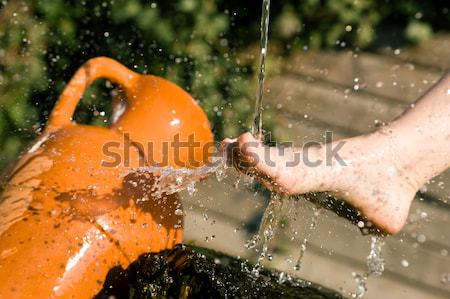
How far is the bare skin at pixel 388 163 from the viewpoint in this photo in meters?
1.26

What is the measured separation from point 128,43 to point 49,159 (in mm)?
1360

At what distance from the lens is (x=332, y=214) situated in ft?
7.22

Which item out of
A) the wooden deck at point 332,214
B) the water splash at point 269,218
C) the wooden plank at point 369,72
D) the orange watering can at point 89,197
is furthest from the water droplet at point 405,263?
the orange watering can at point 89,197

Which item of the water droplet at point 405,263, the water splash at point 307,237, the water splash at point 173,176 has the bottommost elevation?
the water droplet at point 405,263

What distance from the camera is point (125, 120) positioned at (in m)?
1.28

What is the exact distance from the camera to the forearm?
133cm

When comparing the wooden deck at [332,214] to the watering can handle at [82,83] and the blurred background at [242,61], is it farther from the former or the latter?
the watering can handle at [82,83]

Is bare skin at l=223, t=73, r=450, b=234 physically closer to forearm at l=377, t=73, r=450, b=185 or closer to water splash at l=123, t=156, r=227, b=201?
forearm at l=377, t=73, r=450, b=185

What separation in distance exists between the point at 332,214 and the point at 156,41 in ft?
2.96

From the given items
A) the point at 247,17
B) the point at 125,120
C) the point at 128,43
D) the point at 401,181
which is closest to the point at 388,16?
the point at 247,17

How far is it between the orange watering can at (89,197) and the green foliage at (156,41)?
43.4 inches

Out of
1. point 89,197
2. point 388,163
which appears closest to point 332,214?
point 388,163

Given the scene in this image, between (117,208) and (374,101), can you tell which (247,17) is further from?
(117,208)

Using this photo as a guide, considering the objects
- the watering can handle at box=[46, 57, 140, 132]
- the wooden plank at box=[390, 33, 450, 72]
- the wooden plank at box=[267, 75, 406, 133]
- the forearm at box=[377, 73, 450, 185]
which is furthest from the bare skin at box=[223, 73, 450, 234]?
the wooden plank at box=[390, 33, 450, 72]
